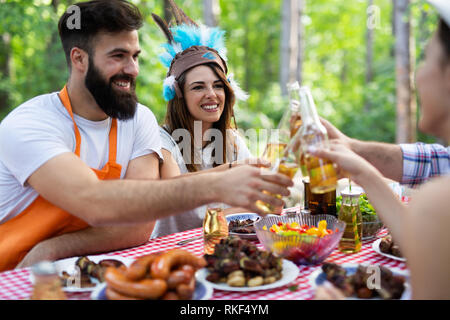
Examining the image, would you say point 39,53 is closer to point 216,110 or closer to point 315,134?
point 216,110

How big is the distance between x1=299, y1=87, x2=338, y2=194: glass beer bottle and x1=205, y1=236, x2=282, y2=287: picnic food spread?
0.34 meters

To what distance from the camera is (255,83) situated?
2584 centimetres

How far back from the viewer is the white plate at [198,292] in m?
1.57

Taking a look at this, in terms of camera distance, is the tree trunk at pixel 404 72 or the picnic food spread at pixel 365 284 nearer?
the picnic food spread at pixel 365 284

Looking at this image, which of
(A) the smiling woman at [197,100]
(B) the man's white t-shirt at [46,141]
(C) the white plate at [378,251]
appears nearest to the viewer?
(C) the white plate at [378,251]

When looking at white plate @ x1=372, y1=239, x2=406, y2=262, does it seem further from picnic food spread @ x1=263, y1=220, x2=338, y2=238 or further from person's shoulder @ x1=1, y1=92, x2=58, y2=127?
person's shoulder @ x1=1, y1=92, x2=58, y2=127

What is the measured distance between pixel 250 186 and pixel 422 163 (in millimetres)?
1235

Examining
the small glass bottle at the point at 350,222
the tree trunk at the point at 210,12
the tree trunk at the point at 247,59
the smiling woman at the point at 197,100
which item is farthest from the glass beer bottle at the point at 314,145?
the tree trunk at the point at 247,59

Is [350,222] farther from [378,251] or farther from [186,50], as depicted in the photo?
[186,50]

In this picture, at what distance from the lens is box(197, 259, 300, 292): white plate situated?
1664 mm

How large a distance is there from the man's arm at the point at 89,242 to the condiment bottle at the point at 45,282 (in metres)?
0.74

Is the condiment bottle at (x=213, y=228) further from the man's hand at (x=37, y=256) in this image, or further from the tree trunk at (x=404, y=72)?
the tree trunk at (x=404, y=72)
